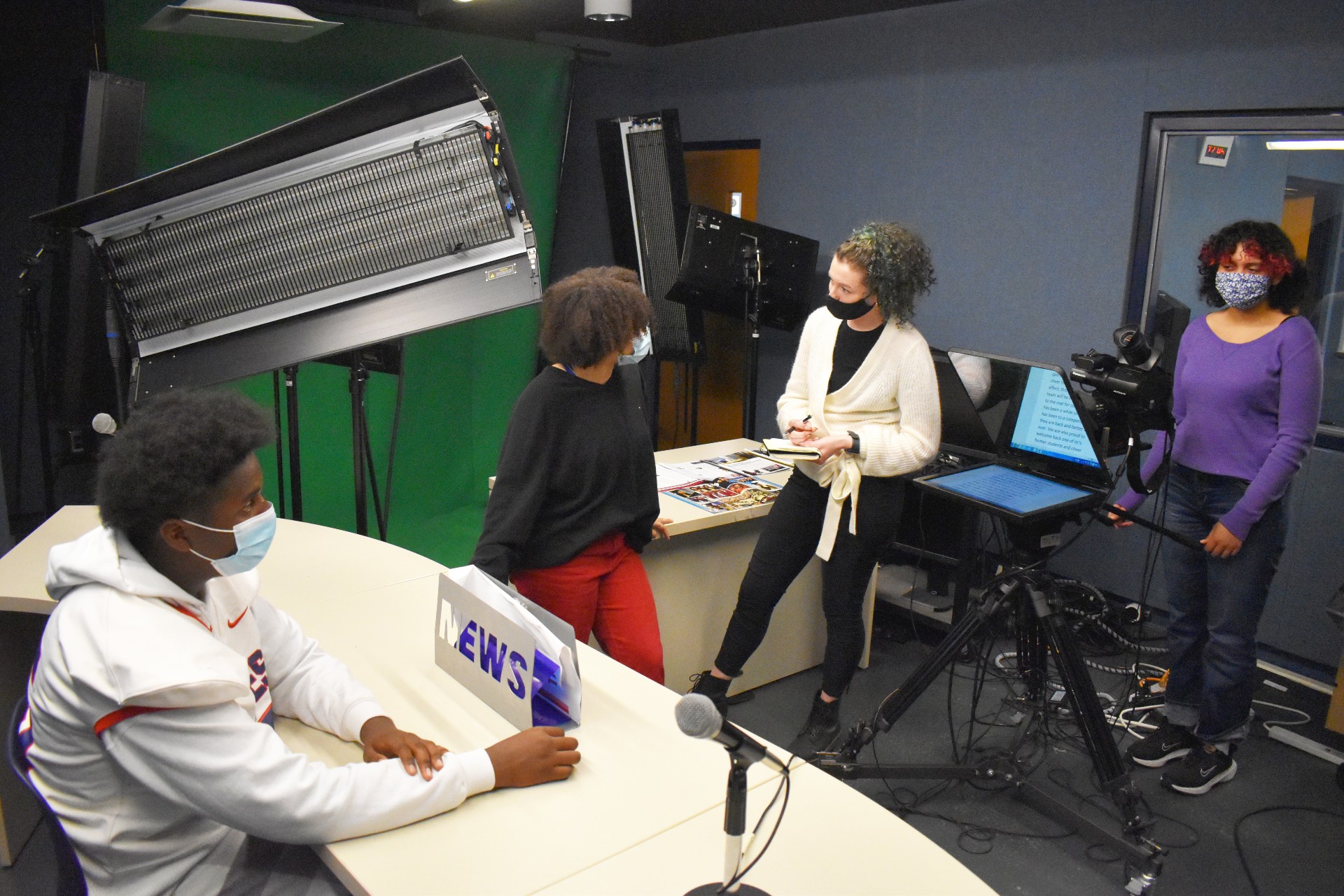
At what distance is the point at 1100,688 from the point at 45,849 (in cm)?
321

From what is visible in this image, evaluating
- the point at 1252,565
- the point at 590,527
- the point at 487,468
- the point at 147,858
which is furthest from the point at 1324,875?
the point at 487,468

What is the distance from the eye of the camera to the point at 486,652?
157 centimetres

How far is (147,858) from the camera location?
1.20 metres

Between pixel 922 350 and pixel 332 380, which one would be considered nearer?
pixel 922 350

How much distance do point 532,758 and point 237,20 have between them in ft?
8.09

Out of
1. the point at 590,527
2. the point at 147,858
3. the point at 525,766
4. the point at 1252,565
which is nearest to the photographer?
the point at 147,858

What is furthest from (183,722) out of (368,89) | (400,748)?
(368,89)

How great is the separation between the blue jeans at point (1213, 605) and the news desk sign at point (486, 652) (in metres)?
2.02

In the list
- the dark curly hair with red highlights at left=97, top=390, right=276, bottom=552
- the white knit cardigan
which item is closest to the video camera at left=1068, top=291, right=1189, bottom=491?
the white knit cardigan

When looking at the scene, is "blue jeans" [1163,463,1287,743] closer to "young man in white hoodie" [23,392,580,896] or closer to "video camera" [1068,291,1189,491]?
"video camera" [1068,291,1189,491]

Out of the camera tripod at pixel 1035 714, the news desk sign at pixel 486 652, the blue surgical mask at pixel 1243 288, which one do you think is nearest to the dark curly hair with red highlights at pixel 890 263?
the camera tripod at pixel 1035 714

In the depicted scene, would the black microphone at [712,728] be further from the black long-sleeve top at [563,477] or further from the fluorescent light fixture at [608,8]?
the fluorescent light fixture at [608,8]

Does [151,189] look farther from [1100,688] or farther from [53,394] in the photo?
[1100,688]

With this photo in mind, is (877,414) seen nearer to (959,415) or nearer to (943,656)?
(959,415)
